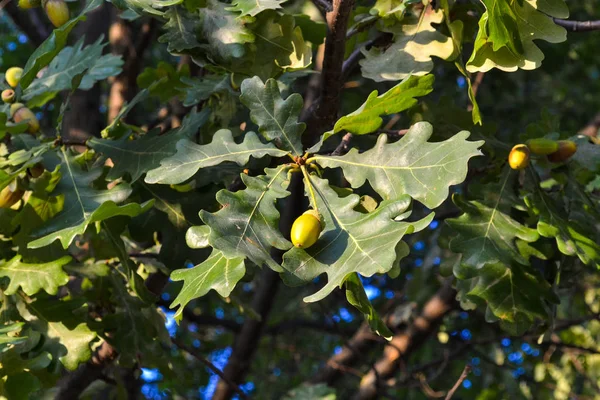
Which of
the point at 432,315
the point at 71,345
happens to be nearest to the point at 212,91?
the point at 71,345

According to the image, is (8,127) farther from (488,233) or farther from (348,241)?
(488,233)

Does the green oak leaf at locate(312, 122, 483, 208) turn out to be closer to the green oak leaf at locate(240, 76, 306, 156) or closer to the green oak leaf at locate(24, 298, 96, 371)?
the green oak leaf at locate(240, 76, 306, 156)

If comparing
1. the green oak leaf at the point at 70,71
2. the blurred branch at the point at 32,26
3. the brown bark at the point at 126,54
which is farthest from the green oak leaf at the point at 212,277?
the blurred branch at the point at 32,26

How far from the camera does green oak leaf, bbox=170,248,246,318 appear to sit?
117cm

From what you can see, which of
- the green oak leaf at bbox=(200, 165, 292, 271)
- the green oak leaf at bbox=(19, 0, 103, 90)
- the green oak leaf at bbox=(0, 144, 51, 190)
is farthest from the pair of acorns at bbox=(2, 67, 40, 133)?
the green oak leaf at bbox=(200, 165, 292, 271)

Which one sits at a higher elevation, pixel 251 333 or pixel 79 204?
pixel 79 204

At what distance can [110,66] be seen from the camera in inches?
79.7

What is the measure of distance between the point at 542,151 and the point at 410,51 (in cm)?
34

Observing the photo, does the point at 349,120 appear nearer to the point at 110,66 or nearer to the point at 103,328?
the point at 103,328

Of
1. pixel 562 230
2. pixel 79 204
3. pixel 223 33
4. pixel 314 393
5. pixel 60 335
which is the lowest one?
pixel 314 393

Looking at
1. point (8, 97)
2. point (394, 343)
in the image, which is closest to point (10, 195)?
point (8, 97)

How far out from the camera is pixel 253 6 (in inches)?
57.2

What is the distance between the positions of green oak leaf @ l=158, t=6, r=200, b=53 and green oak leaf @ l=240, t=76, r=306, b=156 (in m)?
0.20

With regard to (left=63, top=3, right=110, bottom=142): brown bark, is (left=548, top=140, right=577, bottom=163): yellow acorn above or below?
above
